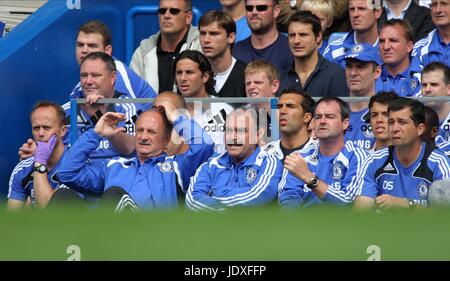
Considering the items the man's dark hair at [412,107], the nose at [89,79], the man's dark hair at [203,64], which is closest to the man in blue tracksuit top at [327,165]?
the man's dark hair at [412,107]

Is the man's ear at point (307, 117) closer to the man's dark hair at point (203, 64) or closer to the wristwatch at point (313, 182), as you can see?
the wristwatch at point (313, 182)

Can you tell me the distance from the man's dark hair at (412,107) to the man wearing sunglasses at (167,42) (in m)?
2.52

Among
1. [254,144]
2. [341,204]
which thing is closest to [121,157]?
[254,144]

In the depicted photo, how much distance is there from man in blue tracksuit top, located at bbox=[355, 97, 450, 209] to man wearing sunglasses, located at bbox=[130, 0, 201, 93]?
2557mm

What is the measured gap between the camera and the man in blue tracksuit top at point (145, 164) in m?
8.30

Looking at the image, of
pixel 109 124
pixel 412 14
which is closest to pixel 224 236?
pixel 109 124

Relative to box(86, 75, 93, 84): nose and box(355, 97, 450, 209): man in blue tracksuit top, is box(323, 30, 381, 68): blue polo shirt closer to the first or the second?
box(355, 97, 450, 209): man in blue tracksuit top

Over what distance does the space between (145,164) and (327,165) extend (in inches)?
48.4

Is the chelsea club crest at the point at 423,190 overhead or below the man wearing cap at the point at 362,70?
below

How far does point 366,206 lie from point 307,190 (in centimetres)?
47

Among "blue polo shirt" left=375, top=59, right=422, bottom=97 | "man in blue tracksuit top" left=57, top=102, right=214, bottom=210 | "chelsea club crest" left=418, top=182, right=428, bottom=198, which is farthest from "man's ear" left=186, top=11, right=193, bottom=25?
"chelsea club crest" left=418, top=182, right=428, bottom=198

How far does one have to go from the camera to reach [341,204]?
795 centimetres

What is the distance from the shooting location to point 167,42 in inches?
412

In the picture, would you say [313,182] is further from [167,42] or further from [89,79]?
[167,42]
